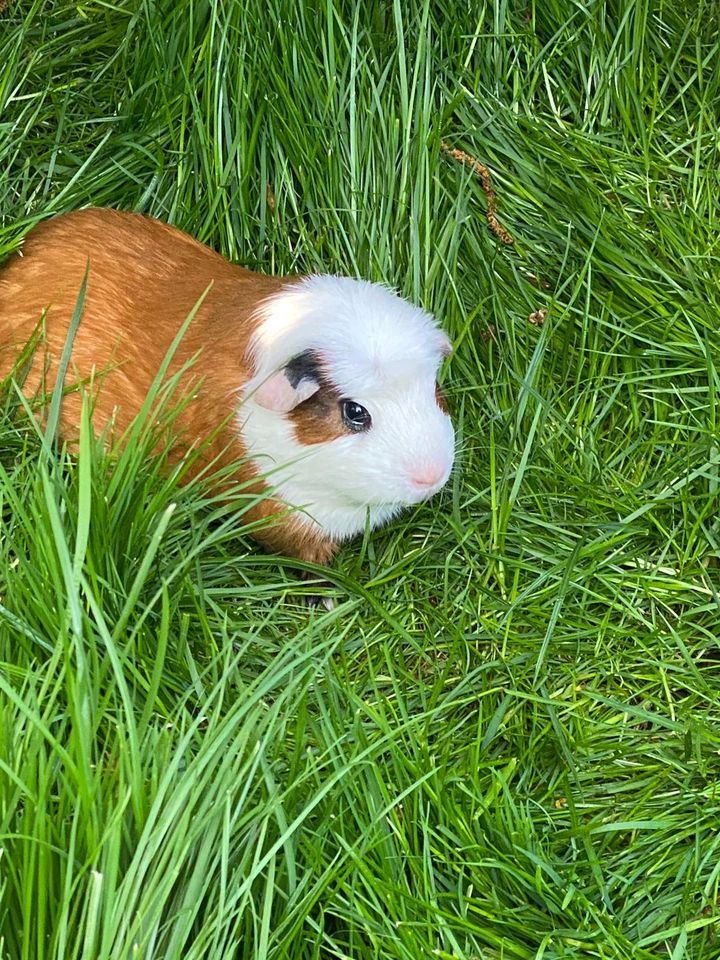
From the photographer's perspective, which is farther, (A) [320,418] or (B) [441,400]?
(B) [441,400]

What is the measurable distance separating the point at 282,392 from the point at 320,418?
11 cm

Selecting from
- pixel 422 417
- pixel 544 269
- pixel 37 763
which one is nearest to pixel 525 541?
pixel 422 417

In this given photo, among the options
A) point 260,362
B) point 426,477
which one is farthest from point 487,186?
point 426,477

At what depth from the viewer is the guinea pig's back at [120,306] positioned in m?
3.03

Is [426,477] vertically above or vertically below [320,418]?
below

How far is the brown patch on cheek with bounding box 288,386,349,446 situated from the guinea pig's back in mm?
204

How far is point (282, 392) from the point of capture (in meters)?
2.82

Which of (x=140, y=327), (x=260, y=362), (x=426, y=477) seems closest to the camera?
(x=426, y=477)

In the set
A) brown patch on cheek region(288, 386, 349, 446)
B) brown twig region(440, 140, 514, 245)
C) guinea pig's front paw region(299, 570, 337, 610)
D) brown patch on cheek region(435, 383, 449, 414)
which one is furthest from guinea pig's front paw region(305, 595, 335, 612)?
brown twig region(440, 140, 514, 245)

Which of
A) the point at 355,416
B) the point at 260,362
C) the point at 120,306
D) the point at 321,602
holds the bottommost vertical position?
the point at 321,602

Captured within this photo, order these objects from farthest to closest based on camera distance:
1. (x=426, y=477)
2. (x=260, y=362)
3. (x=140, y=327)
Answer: (x=140, y=327)
(x=260, y=362)
(x=426, y=477)

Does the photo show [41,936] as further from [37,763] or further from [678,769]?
[678,769]

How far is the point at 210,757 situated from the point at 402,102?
2132 mm

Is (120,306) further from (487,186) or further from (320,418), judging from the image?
(487,186)
